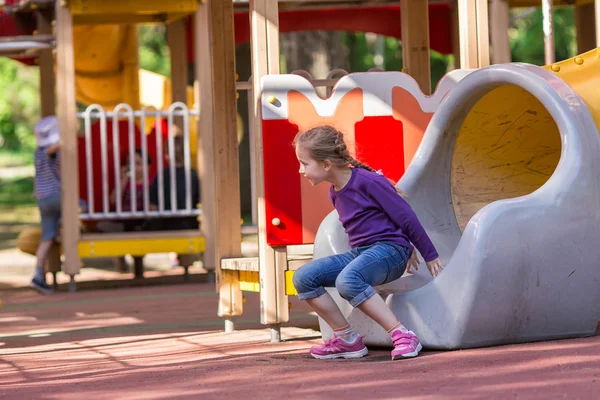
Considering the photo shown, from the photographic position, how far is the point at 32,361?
5641mm

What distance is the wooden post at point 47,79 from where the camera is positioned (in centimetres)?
1168

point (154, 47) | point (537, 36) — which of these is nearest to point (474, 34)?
point (537, 36)

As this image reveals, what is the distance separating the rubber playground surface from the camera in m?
3.78

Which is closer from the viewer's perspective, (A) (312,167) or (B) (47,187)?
(A) (312,167)

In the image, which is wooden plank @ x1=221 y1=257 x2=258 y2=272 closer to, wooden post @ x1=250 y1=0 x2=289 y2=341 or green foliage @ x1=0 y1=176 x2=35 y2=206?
wooden post @ x1=250 y1=0 x2=289 y2=341

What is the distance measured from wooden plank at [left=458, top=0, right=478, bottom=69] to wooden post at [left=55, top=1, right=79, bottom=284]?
5.03 metres

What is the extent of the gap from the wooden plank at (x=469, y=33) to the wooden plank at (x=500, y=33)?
111 inches

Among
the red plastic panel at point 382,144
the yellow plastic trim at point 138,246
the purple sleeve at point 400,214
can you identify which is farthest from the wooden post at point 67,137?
the purple sleeve at point 400,214

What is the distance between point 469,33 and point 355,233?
1.83m

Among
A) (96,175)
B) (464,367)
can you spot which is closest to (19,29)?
(96,175)

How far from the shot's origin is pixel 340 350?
4895 mm

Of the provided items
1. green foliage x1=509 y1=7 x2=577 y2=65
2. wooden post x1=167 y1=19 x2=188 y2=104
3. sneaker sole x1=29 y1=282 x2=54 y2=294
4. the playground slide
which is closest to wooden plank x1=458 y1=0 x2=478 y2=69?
the playground slide

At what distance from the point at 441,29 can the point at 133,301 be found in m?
5.91

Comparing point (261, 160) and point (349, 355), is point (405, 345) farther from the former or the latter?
point (261, 160)
